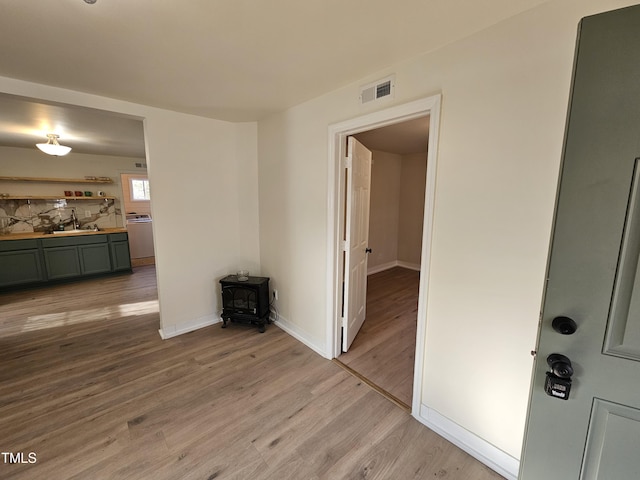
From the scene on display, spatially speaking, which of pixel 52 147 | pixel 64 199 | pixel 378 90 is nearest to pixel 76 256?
pixel 64 199

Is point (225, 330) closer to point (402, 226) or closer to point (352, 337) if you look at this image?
point (352, 337)

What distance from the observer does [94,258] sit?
16.7 feet

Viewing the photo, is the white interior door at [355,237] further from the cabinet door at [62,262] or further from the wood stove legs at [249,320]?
the cabinet door at [62,262]

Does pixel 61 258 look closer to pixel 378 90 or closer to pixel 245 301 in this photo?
pixel 245 301

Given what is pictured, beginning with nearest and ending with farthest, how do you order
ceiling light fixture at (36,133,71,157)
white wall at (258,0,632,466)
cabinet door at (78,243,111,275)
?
Answer: white wall at (258,0,632,466) < ceiling light fixture at (36,133,71,157) < cabinet door at (78,243,111,275)

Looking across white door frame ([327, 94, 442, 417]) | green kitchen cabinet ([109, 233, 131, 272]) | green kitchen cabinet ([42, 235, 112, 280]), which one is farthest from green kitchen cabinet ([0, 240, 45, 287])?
white door frame ([327, 94, 442, 417])

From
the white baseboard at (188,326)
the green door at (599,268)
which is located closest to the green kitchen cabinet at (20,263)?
the white baseboard at (188,326)

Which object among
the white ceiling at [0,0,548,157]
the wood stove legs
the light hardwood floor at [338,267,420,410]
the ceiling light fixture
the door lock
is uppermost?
the white ceiling at [0,0,548,157]

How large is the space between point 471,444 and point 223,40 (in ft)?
9.22

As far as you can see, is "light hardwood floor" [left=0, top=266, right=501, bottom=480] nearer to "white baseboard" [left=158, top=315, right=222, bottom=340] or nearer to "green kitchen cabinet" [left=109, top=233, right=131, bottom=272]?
"white baseboard" [left=158, top=315, right=222, bottom=340]

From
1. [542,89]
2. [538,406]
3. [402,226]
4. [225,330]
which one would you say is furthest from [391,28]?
[402,226]

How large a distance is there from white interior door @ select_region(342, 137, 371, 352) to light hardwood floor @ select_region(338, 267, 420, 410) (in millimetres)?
155

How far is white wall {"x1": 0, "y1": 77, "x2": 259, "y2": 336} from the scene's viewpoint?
2791 millimetres

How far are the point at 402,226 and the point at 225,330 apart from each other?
4.39m
